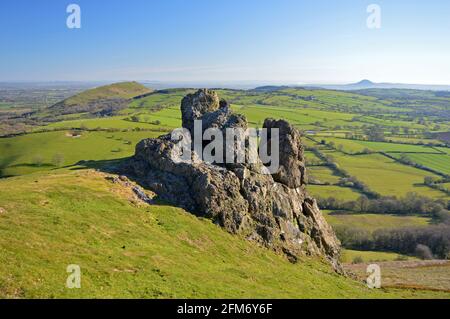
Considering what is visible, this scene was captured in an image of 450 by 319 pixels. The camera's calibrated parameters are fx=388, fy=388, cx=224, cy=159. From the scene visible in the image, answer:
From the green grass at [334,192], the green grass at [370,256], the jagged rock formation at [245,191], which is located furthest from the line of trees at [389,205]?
the jagged rock formation at [245,191]

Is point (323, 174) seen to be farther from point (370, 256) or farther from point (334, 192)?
point (370, 256)

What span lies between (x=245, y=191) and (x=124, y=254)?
2505cm

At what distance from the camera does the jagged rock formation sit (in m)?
55.0

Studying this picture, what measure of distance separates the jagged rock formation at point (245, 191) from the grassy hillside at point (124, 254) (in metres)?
2.97

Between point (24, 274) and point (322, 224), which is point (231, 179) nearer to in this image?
point (322, 224)

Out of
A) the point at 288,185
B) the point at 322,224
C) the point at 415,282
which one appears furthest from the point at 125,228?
the point at 415,282

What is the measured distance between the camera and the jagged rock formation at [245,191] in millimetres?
54969

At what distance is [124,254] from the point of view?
38.6 metres

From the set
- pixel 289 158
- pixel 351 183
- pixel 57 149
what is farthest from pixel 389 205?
pixel 57 149

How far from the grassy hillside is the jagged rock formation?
2.97 m

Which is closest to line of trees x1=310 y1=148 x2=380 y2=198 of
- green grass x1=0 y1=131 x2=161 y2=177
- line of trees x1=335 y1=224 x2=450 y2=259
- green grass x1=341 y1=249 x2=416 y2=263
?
line of trees x1=335 y1=224 x2=450 y2=259

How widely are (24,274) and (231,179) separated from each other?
33488 mm

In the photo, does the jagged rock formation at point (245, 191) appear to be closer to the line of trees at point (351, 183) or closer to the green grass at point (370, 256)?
the green grass at point (370, 256)
